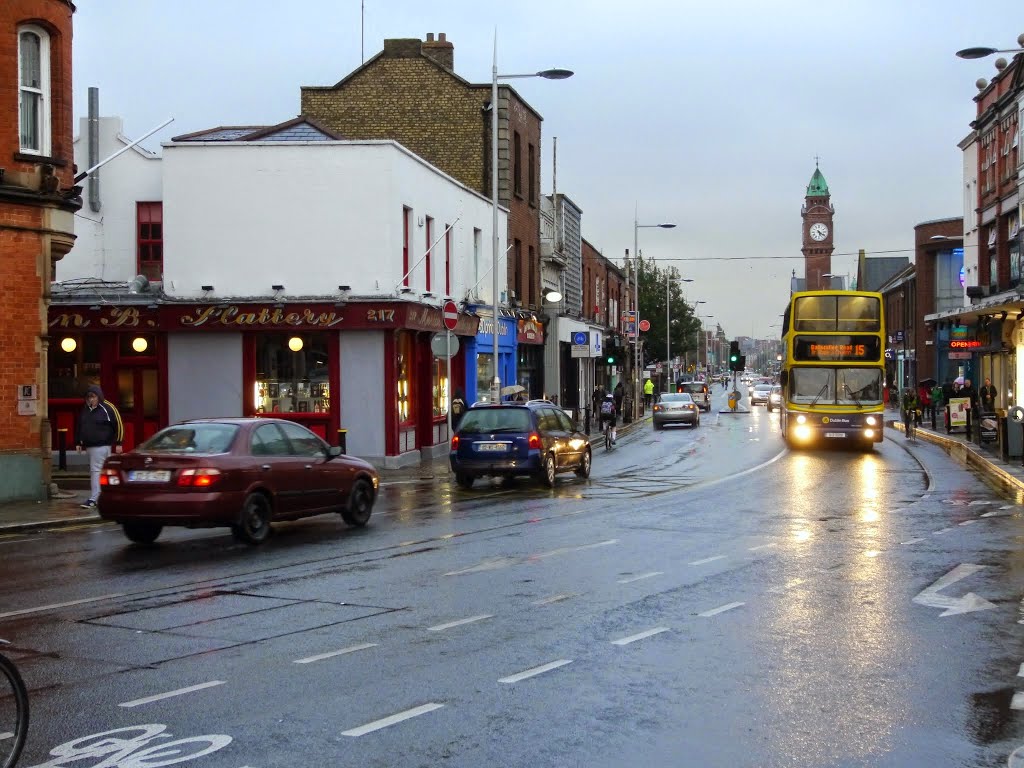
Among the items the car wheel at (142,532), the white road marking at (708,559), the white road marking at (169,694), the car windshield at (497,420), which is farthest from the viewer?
the car windshield at (497,420)

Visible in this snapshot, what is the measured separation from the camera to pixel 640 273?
98.9m

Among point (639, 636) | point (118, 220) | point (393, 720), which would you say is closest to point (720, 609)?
point (639, 636)

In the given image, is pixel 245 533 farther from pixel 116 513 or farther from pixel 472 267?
pixel 472 267

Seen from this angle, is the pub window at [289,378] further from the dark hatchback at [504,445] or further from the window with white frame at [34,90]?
the window with white frame at [34,90]

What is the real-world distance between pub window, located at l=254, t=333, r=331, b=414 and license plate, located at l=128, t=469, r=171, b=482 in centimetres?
1456

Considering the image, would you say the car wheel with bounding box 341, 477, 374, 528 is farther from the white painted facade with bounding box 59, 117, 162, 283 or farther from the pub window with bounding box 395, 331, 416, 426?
the white painted facade with bounding box 59, 117, 162, 283

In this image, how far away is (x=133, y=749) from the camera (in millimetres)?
6141

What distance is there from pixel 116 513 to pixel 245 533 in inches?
57.5

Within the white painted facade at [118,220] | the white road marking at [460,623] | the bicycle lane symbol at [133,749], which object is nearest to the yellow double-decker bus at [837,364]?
the white painted facade at [118,220]

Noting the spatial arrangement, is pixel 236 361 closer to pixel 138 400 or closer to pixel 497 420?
pixel 138 400

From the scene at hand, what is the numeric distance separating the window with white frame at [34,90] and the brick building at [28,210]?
0.05ft

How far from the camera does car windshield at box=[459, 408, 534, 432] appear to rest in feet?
76.0

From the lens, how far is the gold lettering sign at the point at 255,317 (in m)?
28.0

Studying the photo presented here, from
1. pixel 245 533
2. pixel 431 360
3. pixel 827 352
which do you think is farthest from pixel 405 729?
pixel 827 352
